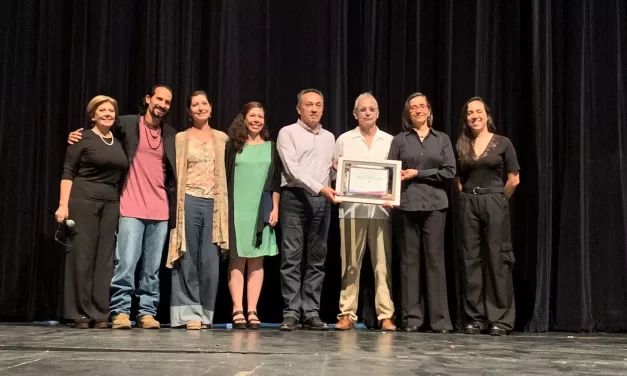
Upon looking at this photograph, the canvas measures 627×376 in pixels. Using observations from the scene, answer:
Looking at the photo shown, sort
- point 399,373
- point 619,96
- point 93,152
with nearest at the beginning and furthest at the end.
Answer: point 399,373, point 93,152, point 619,96

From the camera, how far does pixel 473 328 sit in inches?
165

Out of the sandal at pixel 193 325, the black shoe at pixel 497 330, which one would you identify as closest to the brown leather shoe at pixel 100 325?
the sandal at pixel 193 325

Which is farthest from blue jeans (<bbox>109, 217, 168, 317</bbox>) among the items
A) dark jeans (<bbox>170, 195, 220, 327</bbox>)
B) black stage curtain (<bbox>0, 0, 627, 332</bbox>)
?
black stage curtain (<bbox>0, 0, 627, 332</bbox>)

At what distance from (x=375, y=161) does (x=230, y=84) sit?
1.33 meters

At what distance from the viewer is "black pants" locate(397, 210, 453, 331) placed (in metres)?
4.29

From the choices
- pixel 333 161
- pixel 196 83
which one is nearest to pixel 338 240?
pixel 333 161

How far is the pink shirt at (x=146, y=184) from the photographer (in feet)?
14.0

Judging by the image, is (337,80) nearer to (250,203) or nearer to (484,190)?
(250,203)

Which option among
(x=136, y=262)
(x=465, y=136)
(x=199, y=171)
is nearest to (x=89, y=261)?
(x=136, y=262)

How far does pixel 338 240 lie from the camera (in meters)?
4.96

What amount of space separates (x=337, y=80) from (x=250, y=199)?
117 cm

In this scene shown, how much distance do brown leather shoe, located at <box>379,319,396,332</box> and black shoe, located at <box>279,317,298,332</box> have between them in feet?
1.81

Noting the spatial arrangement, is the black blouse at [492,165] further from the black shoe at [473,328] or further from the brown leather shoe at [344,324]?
the brown leather shoe at [344,324]

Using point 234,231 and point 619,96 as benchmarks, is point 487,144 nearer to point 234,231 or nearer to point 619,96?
point 619,96
